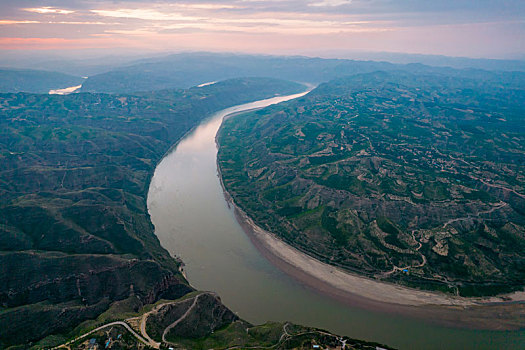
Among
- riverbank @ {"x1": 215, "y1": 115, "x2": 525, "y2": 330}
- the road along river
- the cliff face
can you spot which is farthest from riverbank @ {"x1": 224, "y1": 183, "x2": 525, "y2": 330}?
the cliff face

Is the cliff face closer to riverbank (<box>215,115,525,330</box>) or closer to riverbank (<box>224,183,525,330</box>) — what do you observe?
riverbank (<box>215,115,525,330</box>)

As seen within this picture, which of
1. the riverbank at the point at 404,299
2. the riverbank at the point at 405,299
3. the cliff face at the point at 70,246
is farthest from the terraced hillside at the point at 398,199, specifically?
the cliff face at the point at 70,246

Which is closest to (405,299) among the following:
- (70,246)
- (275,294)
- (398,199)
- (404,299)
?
(404,299)

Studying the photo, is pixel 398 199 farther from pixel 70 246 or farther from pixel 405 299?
pixel 70 246

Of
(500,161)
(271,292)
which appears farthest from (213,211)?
(500,161)

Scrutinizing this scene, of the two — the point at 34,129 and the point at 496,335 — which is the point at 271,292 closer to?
the point at 496,335
